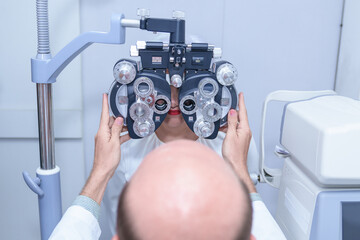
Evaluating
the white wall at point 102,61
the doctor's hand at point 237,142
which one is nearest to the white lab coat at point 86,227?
the doctor's hand at point 237,142

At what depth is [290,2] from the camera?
1742 millimetres

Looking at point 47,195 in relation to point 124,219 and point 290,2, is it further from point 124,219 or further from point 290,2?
point 290,2

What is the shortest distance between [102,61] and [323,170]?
1074 mm

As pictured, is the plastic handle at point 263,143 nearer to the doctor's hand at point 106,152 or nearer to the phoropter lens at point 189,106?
the phoropter lens at point 189,106

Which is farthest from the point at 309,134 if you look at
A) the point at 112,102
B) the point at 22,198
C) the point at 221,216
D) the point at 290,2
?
the point at 22,198

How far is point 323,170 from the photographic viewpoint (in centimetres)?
100

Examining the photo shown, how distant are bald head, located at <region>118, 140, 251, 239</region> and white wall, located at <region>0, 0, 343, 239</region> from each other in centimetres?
122

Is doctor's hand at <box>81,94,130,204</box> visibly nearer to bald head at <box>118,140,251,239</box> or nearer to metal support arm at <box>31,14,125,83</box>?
metal support arm at <box>31,14,125,83</box>

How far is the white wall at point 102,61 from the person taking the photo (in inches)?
65.8

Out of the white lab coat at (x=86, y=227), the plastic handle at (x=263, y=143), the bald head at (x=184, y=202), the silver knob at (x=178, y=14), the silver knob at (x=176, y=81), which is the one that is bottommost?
the white lab coat at (x=86, y=227)

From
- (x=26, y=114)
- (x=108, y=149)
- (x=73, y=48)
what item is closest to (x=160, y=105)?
(x=108, y=149)

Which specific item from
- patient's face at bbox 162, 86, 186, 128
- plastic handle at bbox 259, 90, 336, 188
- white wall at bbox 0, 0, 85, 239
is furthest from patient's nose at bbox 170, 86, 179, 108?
white wall at bbox 0, 0, 85, 239

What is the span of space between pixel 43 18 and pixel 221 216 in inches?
40.5

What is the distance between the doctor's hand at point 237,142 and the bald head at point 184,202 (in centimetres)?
70
